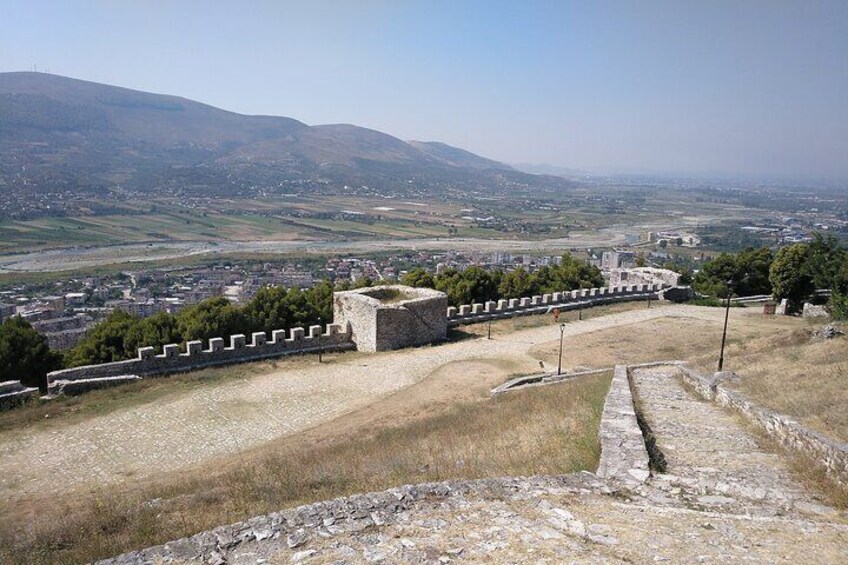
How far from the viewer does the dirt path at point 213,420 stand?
9914mm

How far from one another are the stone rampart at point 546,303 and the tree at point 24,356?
40.3 ft

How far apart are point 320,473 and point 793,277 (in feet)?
81.8

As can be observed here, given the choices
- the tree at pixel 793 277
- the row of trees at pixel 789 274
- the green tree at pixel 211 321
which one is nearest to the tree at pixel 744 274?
the row of trees at pixel 789 274

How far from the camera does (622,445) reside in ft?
22.7

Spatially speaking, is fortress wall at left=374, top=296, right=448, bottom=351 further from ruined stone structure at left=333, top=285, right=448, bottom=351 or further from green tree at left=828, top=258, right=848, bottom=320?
green tree at left=828, top=258, right=848, bottom=320

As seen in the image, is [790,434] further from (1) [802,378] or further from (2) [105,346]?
(2) [105,346]

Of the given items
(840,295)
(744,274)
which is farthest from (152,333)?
(744,274)

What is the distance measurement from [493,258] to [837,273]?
40.0m

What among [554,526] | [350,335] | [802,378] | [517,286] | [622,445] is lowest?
[350,335]

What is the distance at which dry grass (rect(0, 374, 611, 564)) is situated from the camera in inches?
223

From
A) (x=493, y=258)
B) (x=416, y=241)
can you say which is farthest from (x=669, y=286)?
(x=416, y=241)

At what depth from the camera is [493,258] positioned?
61.8m

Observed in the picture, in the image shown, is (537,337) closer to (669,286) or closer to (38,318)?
(669,286)

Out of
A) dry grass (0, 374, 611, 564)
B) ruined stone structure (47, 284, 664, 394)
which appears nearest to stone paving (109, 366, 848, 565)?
dry grass (0, 374, 611, 564)
